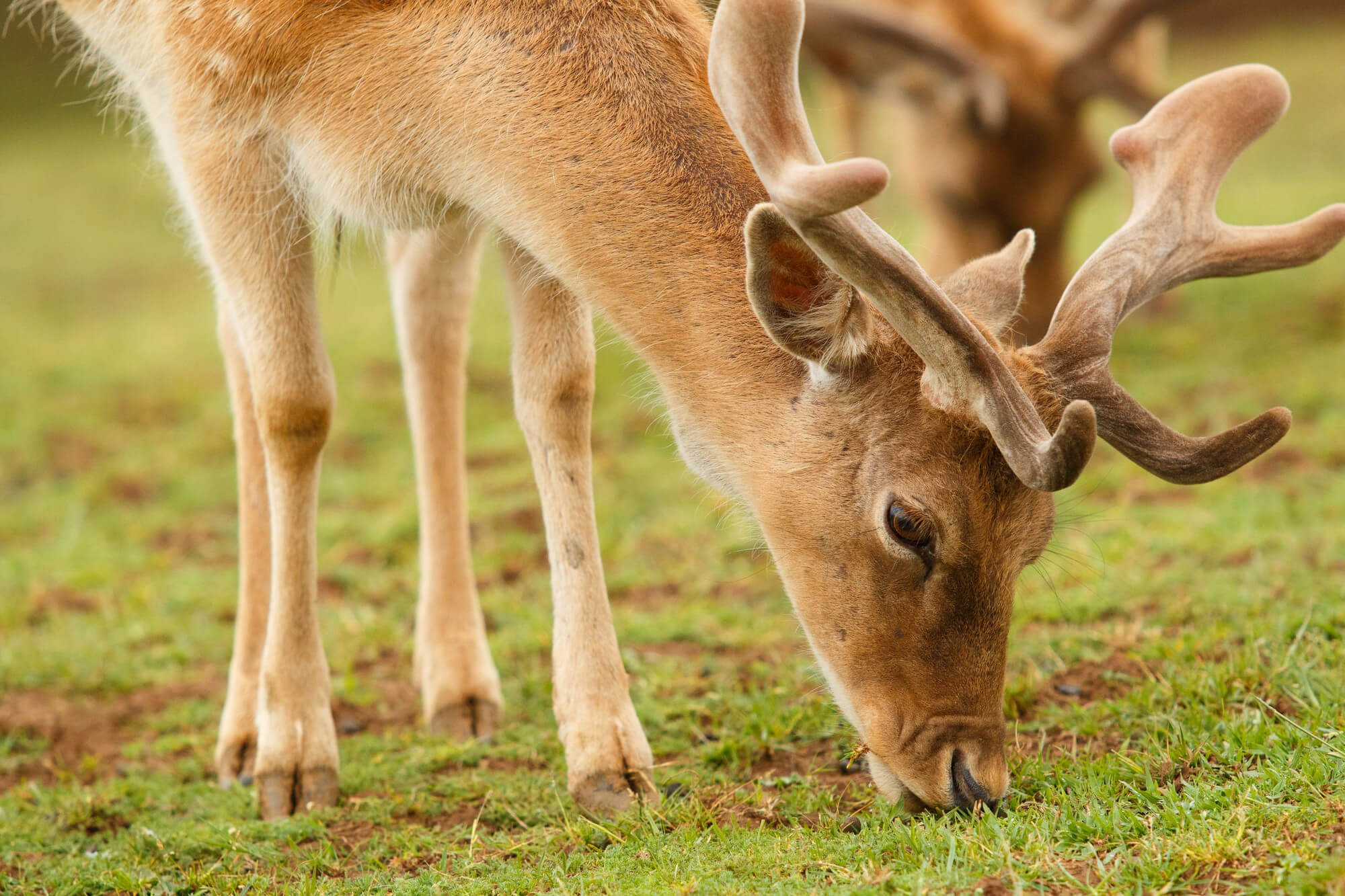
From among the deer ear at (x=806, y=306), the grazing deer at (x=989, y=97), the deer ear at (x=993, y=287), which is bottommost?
the deer ear at (x=806, y=306)

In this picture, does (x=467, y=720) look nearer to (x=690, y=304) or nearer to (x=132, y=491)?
(x=690, y=304)

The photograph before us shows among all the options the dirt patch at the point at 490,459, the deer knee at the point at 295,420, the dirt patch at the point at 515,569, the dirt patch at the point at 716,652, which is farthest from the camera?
the dirt patch at the point at 490,459

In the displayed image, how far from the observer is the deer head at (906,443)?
3145 mm

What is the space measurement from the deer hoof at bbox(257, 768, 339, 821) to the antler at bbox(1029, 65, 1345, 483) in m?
2.44

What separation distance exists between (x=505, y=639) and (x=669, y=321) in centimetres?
226

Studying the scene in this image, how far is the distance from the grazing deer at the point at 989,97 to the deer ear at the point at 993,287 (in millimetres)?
Result: 5051

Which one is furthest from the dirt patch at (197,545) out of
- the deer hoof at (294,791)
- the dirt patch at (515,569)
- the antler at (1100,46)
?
the antler at (1100,46)

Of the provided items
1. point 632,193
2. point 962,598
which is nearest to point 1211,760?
point 962,598

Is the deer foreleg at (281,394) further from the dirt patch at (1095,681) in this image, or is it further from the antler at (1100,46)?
the antler at (1100,46)

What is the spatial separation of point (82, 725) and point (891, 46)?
622cm

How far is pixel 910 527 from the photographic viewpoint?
3.33 meters

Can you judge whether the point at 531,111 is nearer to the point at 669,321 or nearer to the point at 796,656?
the point at 669,321

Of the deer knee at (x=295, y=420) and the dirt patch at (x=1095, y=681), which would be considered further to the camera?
the deer knee at (x=295, y=420)

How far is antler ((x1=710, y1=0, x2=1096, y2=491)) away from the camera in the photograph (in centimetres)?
310
